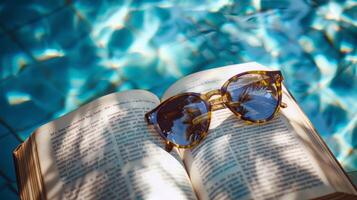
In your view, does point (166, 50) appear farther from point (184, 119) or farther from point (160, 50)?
point (184, 119)

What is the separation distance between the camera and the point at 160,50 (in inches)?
43.2

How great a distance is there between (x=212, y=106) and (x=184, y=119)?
0.18ft

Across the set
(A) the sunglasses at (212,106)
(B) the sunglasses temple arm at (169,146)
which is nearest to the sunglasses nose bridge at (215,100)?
(A) the sunglasses at (212,106)

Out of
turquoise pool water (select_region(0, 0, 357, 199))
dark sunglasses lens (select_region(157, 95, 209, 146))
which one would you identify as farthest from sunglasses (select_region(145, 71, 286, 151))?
turquoise pool water (select_region(0, 0, 357, 199))

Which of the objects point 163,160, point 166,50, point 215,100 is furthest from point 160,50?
point 163,160

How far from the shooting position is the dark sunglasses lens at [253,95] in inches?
33.8

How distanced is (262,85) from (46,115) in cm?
44

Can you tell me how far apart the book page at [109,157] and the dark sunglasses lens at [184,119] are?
26mm

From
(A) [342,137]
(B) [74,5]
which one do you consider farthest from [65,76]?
(A) [342,137]

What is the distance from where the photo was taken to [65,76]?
1054mm

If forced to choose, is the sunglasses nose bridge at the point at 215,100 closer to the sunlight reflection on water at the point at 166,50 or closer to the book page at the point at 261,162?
the book page at the point at 261,162

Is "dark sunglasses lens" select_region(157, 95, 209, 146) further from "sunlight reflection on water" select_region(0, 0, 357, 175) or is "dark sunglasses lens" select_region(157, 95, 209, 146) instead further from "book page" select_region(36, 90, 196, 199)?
"sunlight reflection on water" select_region(0, 0, 357, 175)

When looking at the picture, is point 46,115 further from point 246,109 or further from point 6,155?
point 246,109

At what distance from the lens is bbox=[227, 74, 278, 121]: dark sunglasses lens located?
2.81 feet
